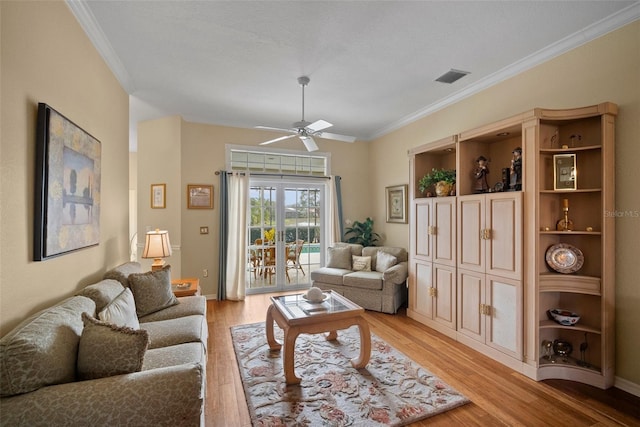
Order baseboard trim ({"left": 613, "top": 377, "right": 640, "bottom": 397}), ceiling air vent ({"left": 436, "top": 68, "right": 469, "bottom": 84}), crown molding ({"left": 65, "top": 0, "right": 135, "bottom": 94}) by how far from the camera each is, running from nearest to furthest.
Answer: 1. crown molding ({"left": 65, "top": 0, "right": 135, "bottom": 94})
2. baseboard trim ({"left": 613, "top": 377, "right": 640, "bottom": 397})
3. ceiling air vent ({"left": 436, "top": 68, "right": 469, "bottom": 84})

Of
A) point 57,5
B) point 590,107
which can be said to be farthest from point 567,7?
point 57,5

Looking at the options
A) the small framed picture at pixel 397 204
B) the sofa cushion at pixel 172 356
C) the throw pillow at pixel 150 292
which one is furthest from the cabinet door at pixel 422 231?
the throw pillow at pixel 150 292

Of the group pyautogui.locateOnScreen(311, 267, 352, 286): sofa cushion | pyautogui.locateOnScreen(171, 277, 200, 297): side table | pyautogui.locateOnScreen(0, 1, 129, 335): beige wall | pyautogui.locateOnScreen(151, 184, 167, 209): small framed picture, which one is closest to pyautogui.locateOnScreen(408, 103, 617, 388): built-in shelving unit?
pyautogui.locateOnScreen(311, 267, 352, 286): sofa cushion

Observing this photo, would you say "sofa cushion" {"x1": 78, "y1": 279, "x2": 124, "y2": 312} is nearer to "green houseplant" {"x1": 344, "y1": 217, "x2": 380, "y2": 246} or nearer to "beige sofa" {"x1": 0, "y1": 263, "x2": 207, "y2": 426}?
"beige sofa" {"x1": 0, "y1": 263, "x2": 207, "y2": 426}

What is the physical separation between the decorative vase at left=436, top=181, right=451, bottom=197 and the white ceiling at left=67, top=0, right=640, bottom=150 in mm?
1218

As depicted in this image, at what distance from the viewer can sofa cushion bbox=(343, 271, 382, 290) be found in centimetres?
430

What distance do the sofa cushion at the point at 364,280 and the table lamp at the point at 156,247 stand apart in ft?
8.30

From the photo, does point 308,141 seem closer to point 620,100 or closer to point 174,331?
point 174,331

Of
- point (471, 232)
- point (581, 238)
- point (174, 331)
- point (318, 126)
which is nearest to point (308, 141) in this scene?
point (318, 126)

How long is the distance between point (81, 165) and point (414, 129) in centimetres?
431

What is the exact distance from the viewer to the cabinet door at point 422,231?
3787mm

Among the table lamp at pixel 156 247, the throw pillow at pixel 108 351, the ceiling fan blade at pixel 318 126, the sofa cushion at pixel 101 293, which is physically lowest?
the throw pillow at pixel 108 351

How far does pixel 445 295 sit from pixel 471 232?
0.85 metres

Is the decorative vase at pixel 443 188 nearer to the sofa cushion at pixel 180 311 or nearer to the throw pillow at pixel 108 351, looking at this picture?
the sofa cushion at pixel 180 311
